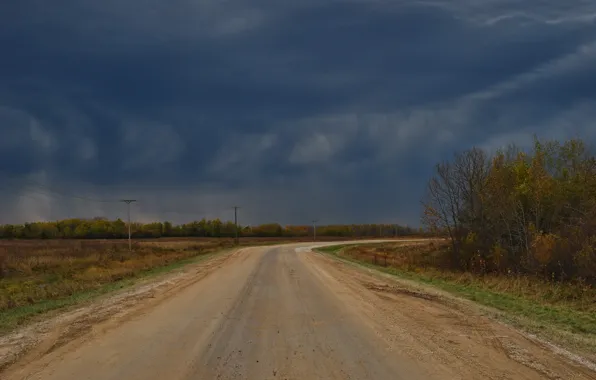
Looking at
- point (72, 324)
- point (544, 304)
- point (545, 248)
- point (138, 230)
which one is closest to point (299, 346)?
point (72, 324)

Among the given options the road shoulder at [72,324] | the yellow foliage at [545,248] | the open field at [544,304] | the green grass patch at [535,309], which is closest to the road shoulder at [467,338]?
the open field at [544,304]

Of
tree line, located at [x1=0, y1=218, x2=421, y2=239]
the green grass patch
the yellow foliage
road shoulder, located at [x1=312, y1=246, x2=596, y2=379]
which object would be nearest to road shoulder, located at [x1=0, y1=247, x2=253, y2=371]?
road shoulder, located at [x1=312, y1=246, x2=596, y2=379]

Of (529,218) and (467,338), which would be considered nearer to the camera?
(467,338)

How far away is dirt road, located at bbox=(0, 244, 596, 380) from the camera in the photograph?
704 cm

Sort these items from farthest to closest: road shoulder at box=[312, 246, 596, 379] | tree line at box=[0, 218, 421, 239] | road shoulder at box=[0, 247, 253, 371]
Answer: tree line at box=[0, 218, 421, 239]
road shoulder at box=[0, 247, 253, 371]
road shoulder at box=[312, 246, 596, 379]

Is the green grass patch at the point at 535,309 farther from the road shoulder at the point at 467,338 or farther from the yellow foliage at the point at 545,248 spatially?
the yellow foliage at the point at 545,248

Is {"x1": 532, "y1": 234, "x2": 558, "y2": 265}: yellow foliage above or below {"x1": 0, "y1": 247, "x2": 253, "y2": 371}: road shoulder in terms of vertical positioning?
above

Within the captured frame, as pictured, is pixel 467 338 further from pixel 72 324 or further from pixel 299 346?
pixel 72 324

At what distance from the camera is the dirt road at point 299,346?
704cm

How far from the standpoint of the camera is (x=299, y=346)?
28.9 ft

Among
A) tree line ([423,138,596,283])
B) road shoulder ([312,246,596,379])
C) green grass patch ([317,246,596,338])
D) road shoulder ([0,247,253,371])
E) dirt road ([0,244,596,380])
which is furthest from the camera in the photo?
tree line ([423,138,596,283])

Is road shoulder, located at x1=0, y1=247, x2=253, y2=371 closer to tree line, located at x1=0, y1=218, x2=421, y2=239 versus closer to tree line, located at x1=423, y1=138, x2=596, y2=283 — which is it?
tree line, located at x1=423, y1=138, x2=596, y2=283

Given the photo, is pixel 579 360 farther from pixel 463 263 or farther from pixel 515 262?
pixel 463 263

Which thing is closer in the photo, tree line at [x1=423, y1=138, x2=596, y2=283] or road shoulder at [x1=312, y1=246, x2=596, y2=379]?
road shoulder at [x1=312, y1=246, x2=596, y2=379]
